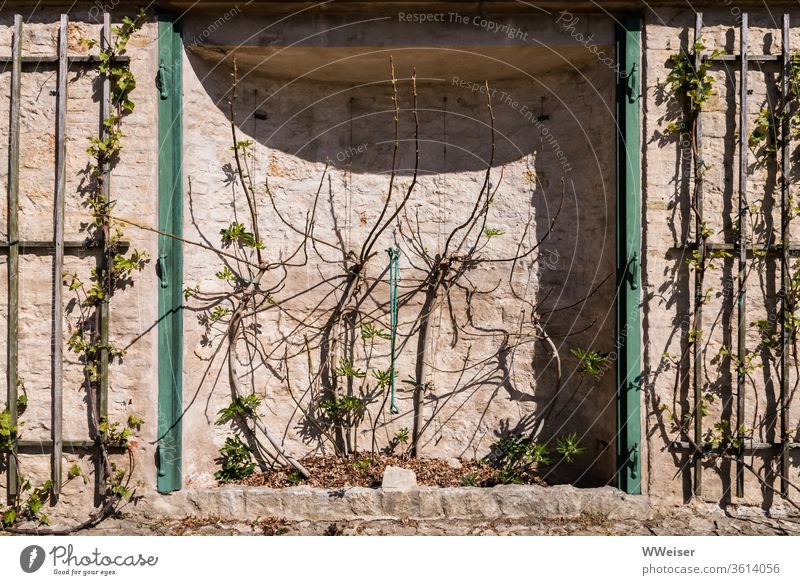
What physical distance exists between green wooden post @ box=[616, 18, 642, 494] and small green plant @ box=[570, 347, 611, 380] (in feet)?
0.46

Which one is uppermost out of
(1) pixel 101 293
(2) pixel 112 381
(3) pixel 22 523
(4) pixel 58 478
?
(1) pixel 101 293

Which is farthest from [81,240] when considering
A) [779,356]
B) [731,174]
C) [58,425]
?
[779,356]

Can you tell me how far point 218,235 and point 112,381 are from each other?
1.15m

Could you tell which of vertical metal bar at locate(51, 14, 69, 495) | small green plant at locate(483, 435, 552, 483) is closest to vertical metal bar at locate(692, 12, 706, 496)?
small green plant at locate(483, 435, 552, 483)

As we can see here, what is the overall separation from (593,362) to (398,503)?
1.54 metres

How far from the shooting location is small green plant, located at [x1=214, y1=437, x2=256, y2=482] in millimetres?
4273

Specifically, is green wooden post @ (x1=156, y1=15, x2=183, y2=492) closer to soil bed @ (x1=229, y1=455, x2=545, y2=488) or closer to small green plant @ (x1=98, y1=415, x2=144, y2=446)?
small green plant @ (x1=98, y1=415, x2=144, y2=446)

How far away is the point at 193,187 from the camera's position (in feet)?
14.0

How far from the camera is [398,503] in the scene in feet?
13.1

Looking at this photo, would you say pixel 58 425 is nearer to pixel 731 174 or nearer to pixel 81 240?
pixel 81 240

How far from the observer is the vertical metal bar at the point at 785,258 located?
13.1 ft

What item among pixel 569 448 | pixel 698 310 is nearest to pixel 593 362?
pixel 569 448

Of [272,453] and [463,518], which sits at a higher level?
[272,453]

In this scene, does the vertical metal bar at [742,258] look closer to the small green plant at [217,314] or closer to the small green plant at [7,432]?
the small green plant at [217,314]
